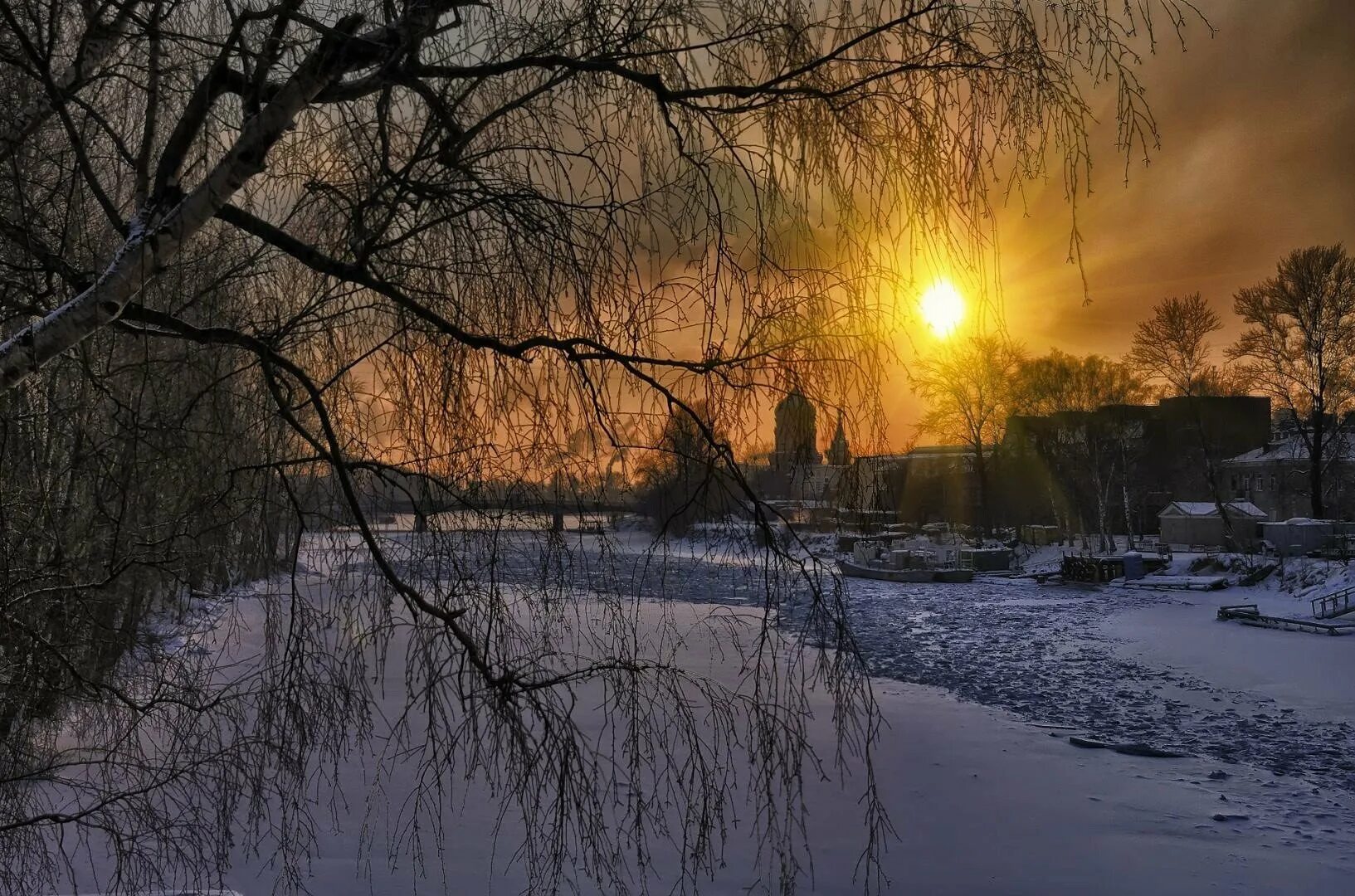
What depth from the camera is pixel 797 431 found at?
82.0 inches

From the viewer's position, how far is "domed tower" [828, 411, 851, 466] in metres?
Answer: 2.09

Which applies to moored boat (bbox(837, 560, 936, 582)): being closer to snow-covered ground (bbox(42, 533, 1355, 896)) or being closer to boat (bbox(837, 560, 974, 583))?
boat (bbox(837, 560, 974, 583))

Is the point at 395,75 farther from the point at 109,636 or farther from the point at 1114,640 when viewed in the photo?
the point at 1114,640

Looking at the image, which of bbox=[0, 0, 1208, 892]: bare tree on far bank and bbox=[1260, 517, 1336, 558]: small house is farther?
bbox=[1260, 517, 1336, 558]: small house

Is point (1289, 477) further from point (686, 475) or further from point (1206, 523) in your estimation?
point (686, 475)

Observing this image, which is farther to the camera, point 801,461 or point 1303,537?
point 1303,537

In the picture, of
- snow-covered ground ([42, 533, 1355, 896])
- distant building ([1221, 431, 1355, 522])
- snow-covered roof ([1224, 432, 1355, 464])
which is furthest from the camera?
distant building ([1221, 431, 1355, 522])

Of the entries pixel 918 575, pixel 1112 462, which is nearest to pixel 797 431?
pixel 918 575

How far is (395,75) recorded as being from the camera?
1919 millimetres

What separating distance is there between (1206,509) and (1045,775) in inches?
1034

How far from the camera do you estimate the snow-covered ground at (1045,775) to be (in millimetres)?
6172

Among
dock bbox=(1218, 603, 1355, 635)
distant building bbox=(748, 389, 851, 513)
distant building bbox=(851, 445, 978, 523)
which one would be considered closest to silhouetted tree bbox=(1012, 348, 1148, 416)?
distant building bbox=(851, 445, 978, 523)

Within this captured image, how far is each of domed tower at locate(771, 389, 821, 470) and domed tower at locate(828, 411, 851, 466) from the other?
4 centimetres

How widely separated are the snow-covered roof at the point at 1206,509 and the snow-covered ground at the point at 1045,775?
14519mm
